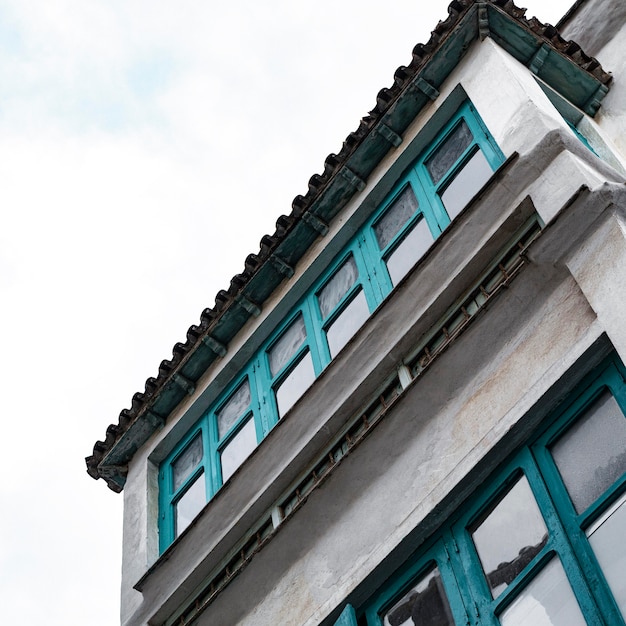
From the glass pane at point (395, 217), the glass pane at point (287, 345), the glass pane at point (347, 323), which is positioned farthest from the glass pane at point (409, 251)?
the glass pane at point (287, 345)

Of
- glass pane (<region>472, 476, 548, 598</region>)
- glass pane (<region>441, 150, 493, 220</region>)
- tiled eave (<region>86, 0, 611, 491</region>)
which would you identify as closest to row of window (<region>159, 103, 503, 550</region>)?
glass pane (<region>441, 150, 493, 220</region>)

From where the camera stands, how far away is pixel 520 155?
24.7ft

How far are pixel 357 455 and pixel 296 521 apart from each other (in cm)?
65

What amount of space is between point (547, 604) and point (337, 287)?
4428 mm

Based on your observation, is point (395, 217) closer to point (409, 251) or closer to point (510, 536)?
point (409, 251)

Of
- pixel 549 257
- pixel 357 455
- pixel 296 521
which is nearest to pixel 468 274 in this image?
pixel 549 257

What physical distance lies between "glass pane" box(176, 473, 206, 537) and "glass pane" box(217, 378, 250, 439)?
468 millimetres

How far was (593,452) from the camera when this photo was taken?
602 centimetres

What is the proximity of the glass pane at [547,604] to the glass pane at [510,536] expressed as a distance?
0.50 ft

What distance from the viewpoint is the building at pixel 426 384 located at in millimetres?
6160

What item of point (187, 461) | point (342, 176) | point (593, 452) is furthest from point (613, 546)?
point (187, 461)

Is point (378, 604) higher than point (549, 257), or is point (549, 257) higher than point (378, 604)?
point (549, 257)

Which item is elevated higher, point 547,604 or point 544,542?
point 544,542

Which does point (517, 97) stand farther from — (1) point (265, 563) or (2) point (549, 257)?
(1) point (265, 563)
